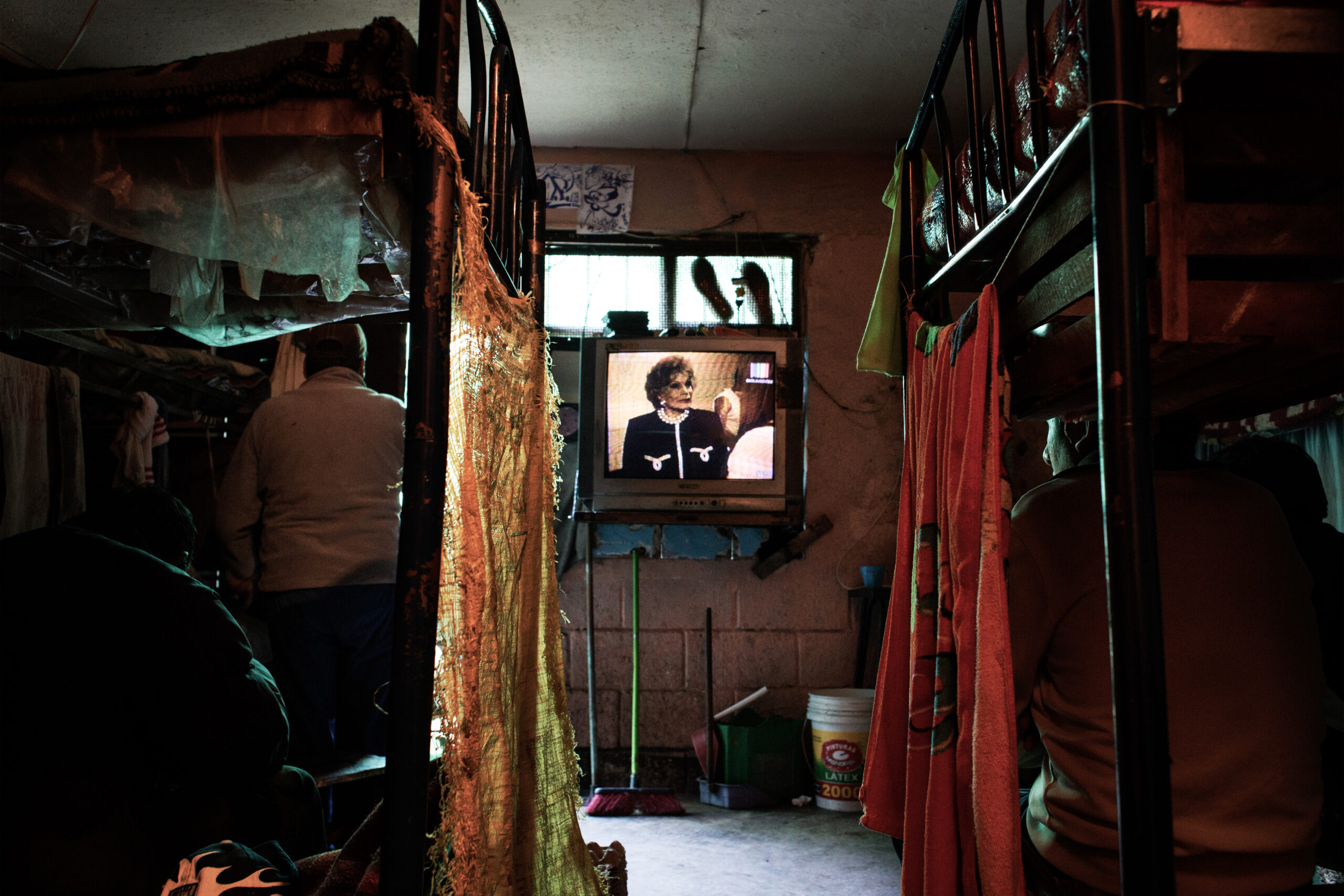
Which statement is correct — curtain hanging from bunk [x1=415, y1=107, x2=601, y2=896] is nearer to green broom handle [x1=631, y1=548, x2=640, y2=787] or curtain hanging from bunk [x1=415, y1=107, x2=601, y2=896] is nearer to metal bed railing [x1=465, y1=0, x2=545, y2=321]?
metal bed railing [x1=465, y1=0, x2=545, y2=321]

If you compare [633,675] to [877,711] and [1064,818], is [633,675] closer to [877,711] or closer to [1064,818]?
[877,711]

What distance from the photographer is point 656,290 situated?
465 cm

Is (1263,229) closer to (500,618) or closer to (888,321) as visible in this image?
(888,321)

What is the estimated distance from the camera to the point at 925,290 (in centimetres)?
207

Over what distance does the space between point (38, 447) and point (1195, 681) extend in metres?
3.42

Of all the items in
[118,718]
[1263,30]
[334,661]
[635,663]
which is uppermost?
[1263,30]

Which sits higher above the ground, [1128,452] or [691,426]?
[691,426]

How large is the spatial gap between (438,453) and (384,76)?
0.59 m

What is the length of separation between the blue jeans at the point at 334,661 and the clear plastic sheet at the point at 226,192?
1522 millimetres

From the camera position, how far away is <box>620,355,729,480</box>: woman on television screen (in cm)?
411

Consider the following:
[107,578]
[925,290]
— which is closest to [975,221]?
[925,290]

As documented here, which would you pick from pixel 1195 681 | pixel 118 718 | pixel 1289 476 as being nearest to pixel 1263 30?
pixel 1195 681

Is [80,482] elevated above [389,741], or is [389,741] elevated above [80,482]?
[80,482]

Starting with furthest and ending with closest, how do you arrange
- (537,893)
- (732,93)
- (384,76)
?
(732,93) → (537,893) → (384,76)
